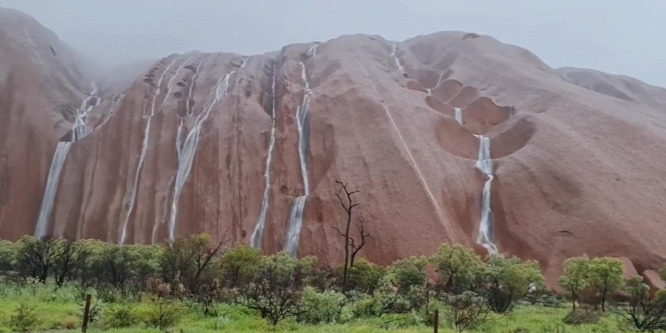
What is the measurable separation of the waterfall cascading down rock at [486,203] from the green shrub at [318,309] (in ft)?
72.4

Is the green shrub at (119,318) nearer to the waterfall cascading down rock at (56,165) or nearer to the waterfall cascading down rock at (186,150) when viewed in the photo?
the waterfall cascading down rock at (186,150)

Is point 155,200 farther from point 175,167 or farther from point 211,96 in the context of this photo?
point 211,96

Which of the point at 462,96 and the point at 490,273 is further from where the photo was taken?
the point at 462,96

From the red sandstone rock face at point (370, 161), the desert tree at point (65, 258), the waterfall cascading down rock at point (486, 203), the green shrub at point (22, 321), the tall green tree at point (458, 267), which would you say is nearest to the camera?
the green shrub at point (22, 321)

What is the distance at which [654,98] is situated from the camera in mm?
56719

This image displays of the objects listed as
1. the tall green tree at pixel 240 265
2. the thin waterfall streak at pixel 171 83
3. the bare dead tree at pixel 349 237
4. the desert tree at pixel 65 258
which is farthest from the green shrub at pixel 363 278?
the thin waterfall streak at pixel 171 83

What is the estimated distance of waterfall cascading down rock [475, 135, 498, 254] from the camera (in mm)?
36750

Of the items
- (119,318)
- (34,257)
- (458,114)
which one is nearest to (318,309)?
(119,318)

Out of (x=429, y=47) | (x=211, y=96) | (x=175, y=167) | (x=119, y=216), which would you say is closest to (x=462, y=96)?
(x=429, y=47)

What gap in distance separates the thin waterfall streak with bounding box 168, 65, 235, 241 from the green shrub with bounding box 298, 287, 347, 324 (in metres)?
25.7

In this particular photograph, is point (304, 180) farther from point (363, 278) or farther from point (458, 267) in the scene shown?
point (458, 267)

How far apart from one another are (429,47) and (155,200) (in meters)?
41.1

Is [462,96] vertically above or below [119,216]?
above

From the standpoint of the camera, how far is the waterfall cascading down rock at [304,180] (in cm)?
3797
